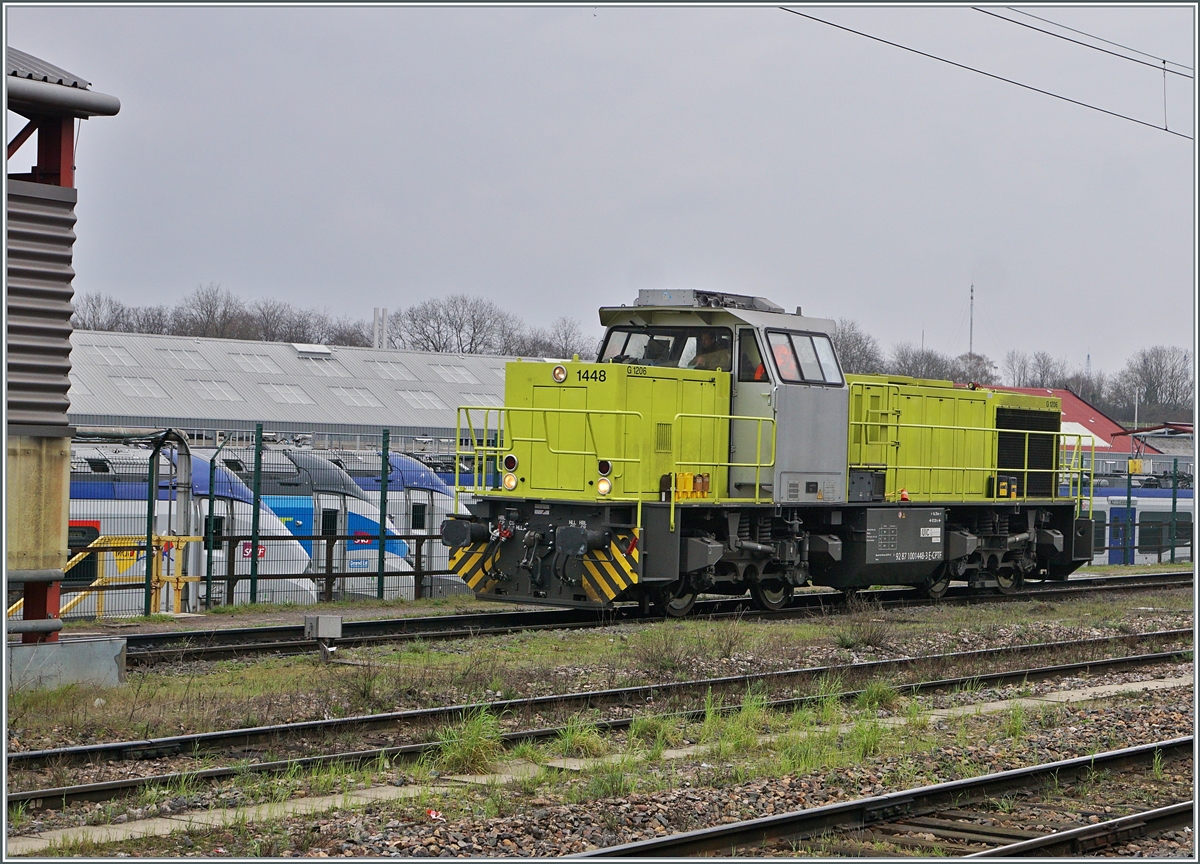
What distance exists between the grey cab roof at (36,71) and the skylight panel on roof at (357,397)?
41.0 m

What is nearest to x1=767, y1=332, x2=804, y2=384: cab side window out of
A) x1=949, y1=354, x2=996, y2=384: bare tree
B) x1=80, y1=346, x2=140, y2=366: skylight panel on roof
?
x1=80, y1=346, x2=140, y2=366: skylight panel on roof

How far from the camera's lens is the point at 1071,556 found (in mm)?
A: 21359

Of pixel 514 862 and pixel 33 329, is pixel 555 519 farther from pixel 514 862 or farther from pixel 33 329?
pixel 514 862

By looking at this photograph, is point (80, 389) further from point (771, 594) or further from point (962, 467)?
point (962, 467)

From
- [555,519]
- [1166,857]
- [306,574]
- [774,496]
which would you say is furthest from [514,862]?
[306,574]

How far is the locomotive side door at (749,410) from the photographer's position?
1619cm

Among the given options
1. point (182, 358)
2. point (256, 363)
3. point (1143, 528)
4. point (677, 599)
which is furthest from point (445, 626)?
point (256, 363)

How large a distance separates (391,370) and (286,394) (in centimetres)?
645

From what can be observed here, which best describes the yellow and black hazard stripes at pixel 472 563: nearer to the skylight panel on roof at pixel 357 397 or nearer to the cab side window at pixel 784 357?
the cab side window at pixel 784 357

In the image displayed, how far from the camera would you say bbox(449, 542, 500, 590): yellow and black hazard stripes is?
15.9 meters

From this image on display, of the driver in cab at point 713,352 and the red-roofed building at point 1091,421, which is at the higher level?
the red-roofed building at point 1091,421

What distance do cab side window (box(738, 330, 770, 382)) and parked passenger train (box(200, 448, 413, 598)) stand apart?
19.1ft

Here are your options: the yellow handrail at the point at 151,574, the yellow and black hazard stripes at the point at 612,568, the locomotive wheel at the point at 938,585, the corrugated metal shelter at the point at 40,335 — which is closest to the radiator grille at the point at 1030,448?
the locomotive wheel at the point at 938,585

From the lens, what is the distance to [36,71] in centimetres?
1007
